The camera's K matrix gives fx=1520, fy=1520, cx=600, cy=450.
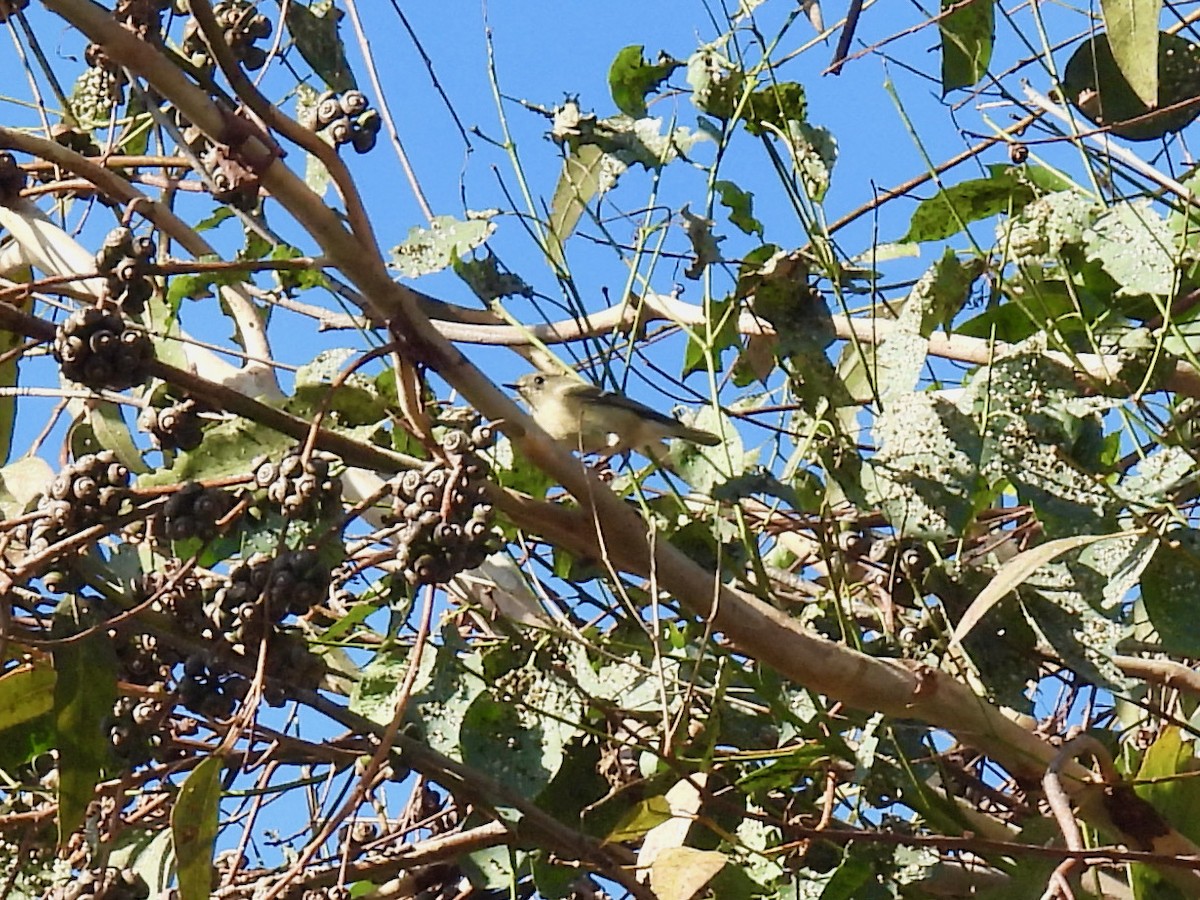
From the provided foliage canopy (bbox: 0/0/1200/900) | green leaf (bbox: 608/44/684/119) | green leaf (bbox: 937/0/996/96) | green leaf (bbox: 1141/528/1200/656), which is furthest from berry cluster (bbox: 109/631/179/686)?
green leaf (bbox: 937/0/996/96)

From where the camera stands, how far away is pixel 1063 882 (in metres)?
0.98

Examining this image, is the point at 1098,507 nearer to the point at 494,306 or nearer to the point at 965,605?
the point at 965,605

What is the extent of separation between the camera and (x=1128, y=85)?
1.64 meters

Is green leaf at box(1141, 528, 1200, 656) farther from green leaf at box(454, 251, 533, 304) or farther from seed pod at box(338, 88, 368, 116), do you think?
seed pod at box(338, 88, 368, 116)

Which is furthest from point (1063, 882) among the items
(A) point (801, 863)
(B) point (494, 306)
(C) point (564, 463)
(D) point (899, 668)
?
(B) point (494, 306)

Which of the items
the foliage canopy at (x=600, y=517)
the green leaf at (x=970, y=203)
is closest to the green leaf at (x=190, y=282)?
the foliage canopy at (x=600, y=517)

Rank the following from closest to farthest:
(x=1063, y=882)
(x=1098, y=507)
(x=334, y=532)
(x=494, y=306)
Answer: (x=1063, y=882) < (x=334, y=532) < (x=1098, y=507) < (x=494, y=306)

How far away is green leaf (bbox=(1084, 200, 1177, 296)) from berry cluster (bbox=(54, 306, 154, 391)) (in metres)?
0.93

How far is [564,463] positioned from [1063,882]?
0.45 metres

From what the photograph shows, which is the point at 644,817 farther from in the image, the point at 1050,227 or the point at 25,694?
the point at 1050,227

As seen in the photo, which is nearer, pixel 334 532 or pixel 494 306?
Result: pixel 334 532

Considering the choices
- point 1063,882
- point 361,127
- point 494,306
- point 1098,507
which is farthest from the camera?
point 494,306

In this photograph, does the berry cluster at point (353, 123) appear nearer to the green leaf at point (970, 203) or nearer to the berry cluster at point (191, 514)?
the berry cluster at point (191, 514)

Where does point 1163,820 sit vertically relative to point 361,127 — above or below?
below
